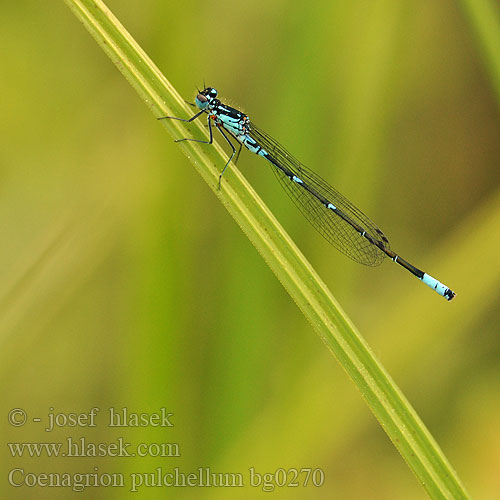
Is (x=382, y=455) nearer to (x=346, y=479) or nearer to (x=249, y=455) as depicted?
(x=346, y=479)

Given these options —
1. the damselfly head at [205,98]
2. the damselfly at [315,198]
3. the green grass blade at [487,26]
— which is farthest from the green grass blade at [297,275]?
the green grass blade at [487,26]

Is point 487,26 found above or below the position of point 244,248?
above

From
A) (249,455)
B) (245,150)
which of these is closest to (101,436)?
(249,455)

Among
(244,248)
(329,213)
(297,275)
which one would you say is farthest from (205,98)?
(297,275)

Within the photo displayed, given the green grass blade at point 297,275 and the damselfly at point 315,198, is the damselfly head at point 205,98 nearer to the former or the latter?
the damselfly at point 315,198

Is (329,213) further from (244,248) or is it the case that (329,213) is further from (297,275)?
(297,275)

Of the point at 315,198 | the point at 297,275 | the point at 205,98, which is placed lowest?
the point at 297,275

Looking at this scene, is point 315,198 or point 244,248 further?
point 315,198
